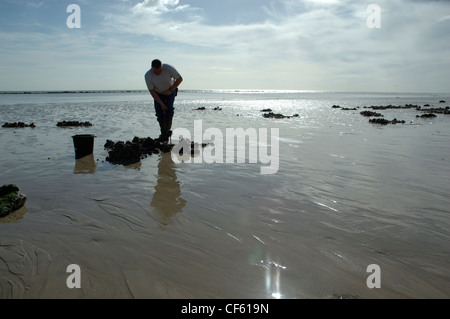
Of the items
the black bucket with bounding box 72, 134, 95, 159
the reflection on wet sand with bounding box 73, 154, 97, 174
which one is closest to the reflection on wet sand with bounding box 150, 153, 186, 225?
the reflection on wet sand with bounding box 73, 154, 97, 174

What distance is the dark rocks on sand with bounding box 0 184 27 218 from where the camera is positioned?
3576 mm

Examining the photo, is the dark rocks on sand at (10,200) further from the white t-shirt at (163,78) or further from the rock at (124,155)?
the white t-shirt at (163,78)

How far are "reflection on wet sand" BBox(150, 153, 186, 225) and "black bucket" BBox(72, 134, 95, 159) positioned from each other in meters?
2.16

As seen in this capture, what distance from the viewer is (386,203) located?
403 centimetres

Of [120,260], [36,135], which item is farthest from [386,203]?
[36,135]

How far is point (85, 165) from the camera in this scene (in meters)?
6.12

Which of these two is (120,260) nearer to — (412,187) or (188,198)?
(188,198)

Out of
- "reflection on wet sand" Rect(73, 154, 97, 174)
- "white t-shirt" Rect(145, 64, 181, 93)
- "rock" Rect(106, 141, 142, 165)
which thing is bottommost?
"reflection on wet sand" Rect(73, 154, 97, 174)

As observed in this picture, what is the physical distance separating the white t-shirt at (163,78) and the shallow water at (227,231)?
2.93m

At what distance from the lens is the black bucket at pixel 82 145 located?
677cm

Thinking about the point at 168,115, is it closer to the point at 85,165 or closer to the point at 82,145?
the point at 82,145

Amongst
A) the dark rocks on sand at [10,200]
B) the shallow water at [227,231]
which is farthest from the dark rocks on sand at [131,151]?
the dark rocks on sand at [10,200]

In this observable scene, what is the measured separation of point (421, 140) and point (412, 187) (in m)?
5.88

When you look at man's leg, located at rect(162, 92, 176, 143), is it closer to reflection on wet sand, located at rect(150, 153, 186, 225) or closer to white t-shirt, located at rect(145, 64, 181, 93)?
white t-shirt, located at rect(145, 64, 181, 93)
